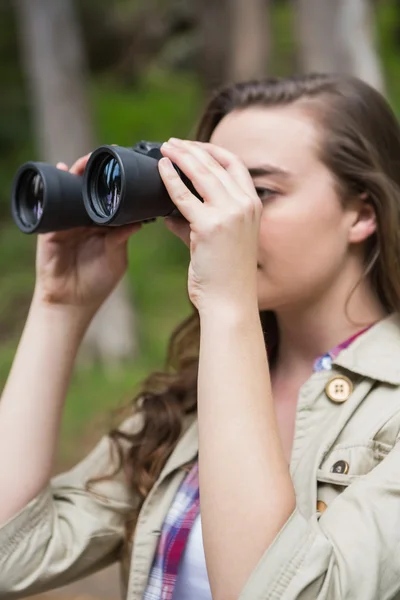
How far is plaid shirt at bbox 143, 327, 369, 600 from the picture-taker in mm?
1631

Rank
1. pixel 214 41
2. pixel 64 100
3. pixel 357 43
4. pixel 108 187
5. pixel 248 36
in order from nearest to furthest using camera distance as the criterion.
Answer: pixel 108 187 < pixel 357 43 < pixel 64 100 < pixel 248 36 < pixel 214 41

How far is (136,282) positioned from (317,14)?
3.94 m

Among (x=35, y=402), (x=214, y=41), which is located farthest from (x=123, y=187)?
(x=214, y=41)

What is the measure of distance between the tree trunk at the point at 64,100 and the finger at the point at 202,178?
14.9 feet

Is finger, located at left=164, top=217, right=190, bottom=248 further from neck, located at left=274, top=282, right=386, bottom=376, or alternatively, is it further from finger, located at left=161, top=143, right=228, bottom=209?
neck, located at left=274, top=282, right=386, bottom=376

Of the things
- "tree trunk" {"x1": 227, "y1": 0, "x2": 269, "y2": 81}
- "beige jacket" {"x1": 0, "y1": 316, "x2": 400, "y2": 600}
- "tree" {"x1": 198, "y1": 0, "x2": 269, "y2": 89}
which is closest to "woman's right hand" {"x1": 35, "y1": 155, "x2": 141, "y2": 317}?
"beige jacket" {"x1": 0, "y1": 316, "x2": 400, "y2": 600}

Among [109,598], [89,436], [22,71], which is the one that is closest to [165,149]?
[109,598]

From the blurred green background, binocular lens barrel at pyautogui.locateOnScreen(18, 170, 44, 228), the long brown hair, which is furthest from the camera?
the blurred green background

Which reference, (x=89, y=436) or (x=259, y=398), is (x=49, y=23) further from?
(x=259, y=398)

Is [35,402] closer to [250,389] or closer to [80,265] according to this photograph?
[80,265]

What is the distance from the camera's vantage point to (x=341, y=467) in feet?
4.85

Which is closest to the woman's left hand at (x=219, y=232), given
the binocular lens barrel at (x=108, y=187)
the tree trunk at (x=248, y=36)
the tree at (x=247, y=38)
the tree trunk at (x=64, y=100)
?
the binocular lens barrel at (x=108, y=187)

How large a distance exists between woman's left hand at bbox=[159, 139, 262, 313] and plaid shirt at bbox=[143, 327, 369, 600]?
1.31 feet

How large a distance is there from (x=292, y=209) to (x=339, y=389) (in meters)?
0.37
